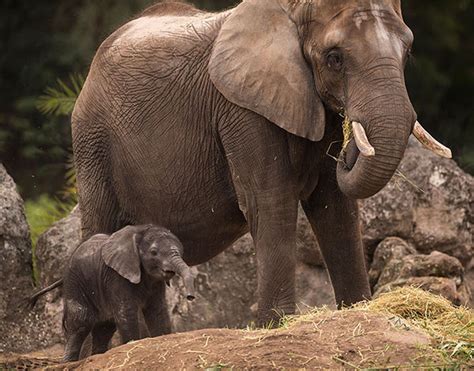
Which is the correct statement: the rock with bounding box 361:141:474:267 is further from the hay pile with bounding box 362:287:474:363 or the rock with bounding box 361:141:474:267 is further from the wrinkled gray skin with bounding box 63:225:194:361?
the hay pile with bounding box 362:287:474:363

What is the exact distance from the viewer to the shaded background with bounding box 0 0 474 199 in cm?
1473

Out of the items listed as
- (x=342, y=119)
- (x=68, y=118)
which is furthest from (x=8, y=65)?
(x=342, y=119)

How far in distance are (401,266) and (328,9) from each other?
3115 millimetres

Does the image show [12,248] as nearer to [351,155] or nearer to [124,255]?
[124,255]

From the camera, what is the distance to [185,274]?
8.38 meters

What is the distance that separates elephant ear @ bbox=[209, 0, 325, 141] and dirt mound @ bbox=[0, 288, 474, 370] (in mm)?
1200

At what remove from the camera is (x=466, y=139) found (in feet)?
48.2

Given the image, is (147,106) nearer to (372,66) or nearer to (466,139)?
(372,66)

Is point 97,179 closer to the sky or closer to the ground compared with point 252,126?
closer to the ground

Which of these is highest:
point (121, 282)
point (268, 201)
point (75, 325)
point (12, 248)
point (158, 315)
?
point (268, 201)

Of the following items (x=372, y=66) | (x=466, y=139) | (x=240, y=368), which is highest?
(x=372, y=66)

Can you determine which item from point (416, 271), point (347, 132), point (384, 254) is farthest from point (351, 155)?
point (384, 254)

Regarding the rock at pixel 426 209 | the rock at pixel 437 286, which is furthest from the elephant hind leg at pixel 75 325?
the rock at pixel 426 209

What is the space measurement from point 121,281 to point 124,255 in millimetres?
180
